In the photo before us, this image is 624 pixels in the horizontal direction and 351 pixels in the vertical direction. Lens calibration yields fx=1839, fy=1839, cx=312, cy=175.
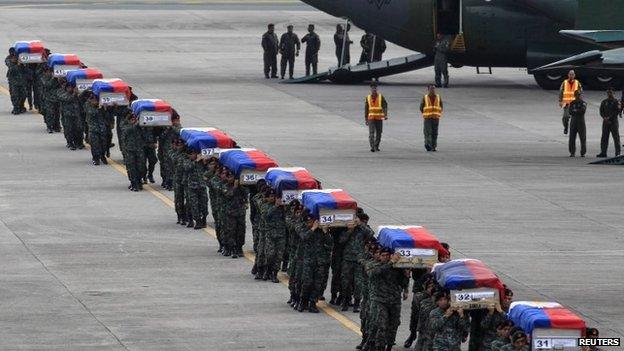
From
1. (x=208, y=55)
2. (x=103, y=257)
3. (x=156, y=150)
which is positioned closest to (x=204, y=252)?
(x=103, y=257)

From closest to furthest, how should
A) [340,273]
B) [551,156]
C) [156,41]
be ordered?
1. [340,273]
2. [551,156]
3. [156,41]

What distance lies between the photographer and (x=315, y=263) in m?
25.9

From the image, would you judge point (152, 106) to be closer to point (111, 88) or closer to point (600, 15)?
point (111, 88)

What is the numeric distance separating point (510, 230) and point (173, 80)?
24.5 m

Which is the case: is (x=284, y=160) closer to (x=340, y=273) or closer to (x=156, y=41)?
(x=340, y=273)

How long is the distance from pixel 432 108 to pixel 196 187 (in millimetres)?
11194

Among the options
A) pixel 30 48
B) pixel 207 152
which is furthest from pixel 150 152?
pixel 30 48

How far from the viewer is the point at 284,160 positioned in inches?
1598

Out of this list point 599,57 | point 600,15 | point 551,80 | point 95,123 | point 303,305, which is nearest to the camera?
point 303,305

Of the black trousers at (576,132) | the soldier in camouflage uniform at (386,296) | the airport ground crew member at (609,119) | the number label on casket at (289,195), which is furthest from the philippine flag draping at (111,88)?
the soldier in camouflage uniform at (386,296)

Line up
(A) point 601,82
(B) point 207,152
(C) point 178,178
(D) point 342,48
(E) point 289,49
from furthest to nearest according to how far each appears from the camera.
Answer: (E) point 289,49 → (D) point 342,48 → (A) point 601,82 → (C) point 178,178 → (B) point 207,152

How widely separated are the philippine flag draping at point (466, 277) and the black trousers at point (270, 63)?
34.5m

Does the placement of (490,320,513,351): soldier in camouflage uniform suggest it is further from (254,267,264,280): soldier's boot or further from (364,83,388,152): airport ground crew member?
(364,83,388,152): airport ground crew member

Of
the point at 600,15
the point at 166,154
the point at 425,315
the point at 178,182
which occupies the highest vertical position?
the point at 600,15
